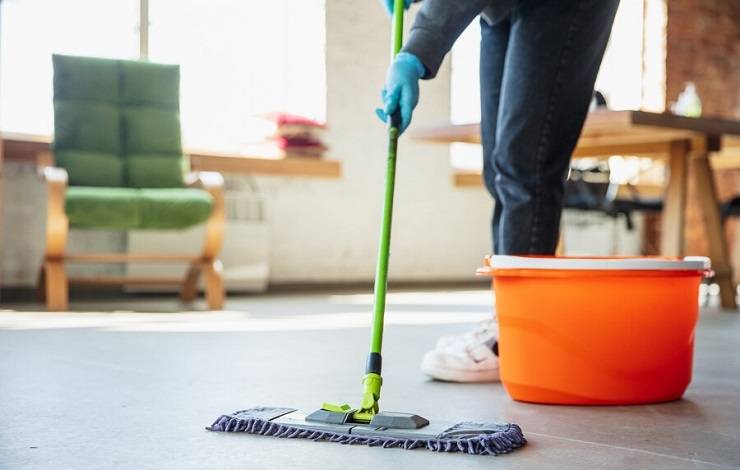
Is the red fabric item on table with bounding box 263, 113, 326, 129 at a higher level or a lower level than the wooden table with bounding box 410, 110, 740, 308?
higher

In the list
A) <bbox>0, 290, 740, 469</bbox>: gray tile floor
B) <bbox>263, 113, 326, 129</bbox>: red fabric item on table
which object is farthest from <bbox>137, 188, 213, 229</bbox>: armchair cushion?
<bbox>263, 113, 326, 129</bbox>: red fabric item on table

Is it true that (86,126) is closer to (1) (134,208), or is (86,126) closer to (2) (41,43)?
(2) (41,43)

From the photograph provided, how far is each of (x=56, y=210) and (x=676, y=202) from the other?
7.95 ft

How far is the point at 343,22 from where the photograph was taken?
17.7ft

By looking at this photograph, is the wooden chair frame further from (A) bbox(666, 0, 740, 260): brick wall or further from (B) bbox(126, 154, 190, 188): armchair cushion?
(A) bbox(666, 0, 740, 260): brick wall

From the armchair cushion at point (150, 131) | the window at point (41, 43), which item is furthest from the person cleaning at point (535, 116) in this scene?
the window at point (41, 43)

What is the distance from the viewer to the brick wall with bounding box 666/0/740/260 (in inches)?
274

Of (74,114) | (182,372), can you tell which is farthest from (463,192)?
(182,372)

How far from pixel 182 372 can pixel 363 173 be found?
361 cm

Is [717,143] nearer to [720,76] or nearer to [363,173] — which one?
[363,173]

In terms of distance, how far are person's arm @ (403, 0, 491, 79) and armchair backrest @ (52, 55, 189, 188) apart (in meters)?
Answer: 2.85

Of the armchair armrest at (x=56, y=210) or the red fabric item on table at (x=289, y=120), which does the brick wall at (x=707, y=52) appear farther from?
the armchair armrest at (x=56, y=210)

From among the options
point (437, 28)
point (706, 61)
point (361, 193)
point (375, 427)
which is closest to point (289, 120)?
point (361, 193)

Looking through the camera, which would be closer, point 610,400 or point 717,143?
point 610,400
